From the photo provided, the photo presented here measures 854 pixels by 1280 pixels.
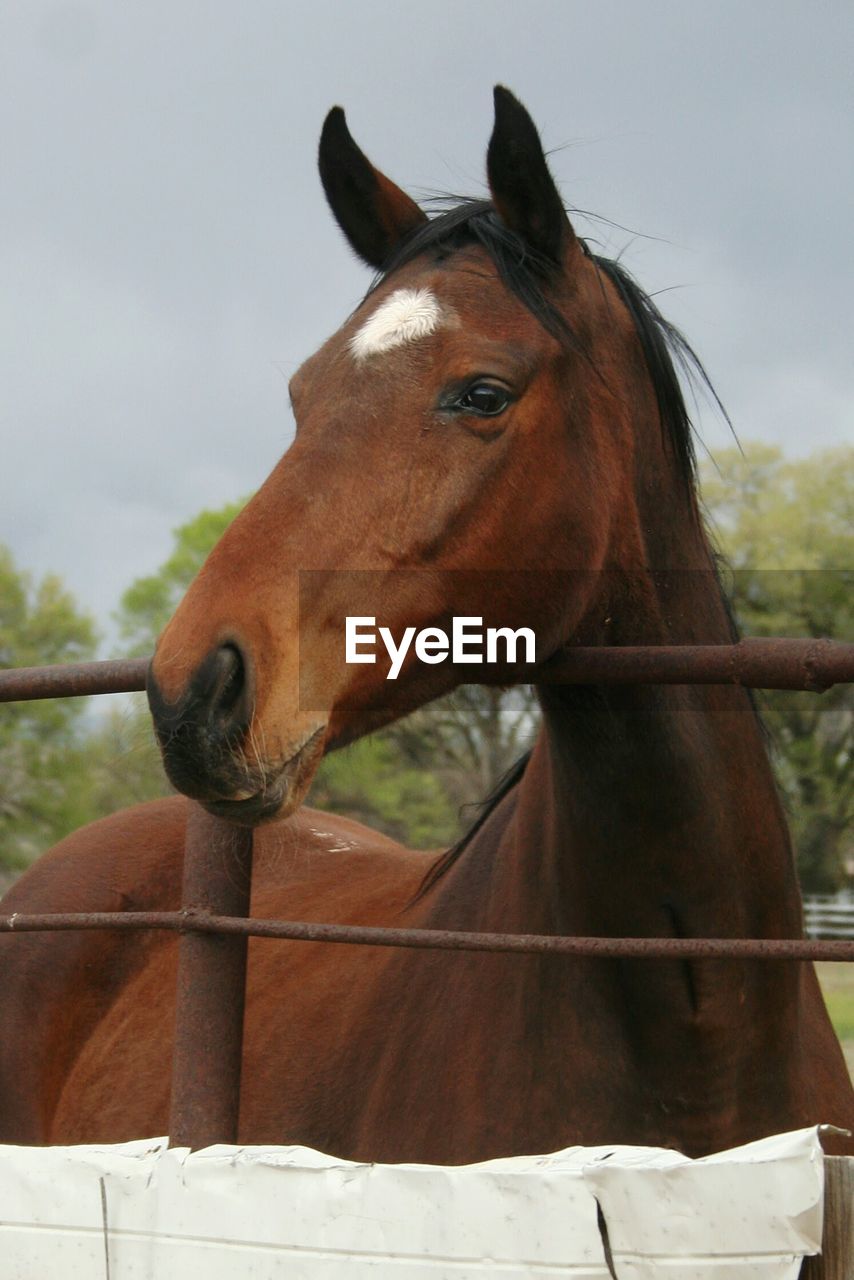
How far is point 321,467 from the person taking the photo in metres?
2.29

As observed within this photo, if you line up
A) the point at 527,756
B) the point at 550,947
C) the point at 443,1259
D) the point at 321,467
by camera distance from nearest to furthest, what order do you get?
the point at 443,1259
the point at 550,947
the point at 321,467
the point at 527,756

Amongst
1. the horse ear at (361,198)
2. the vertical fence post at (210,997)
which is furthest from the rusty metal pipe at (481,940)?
the horse ear at (361,198)

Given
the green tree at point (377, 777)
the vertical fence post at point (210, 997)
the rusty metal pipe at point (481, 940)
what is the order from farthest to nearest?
the green tree at point (377, 777) < the vertical fence post at point (210, 997) < the rusty metal pipe at point (481, 940)

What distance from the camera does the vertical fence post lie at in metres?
2.32

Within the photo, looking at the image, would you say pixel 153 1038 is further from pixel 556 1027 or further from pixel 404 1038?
pixel 556 1027

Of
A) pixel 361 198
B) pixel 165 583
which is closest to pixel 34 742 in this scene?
pixel 165 583

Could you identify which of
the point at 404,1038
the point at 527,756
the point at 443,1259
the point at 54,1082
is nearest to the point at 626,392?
the point at 527,756

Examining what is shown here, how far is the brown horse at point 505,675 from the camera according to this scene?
85.1 inches

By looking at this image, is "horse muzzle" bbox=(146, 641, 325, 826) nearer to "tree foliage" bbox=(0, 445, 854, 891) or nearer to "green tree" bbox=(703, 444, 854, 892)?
"green tree" bbox=(703, 444, 854, 892)

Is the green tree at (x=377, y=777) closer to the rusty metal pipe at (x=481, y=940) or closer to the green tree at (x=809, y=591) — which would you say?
the green tree at (x=809, y=591)

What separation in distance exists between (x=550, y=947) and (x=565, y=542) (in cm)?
78

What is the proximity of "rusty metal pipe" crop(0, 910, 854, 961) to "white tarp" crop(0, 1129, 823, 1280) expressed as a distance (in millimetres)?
340

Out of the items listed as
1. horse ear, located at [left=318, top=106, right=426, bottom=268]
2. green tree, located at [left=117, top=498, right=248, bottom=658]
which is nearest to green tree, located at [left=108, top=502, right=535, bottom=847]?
green tree, located at [left=117, top=498, right=248, bottom=658]

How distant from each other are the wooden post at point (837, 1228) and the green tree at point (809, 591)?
14605mm
